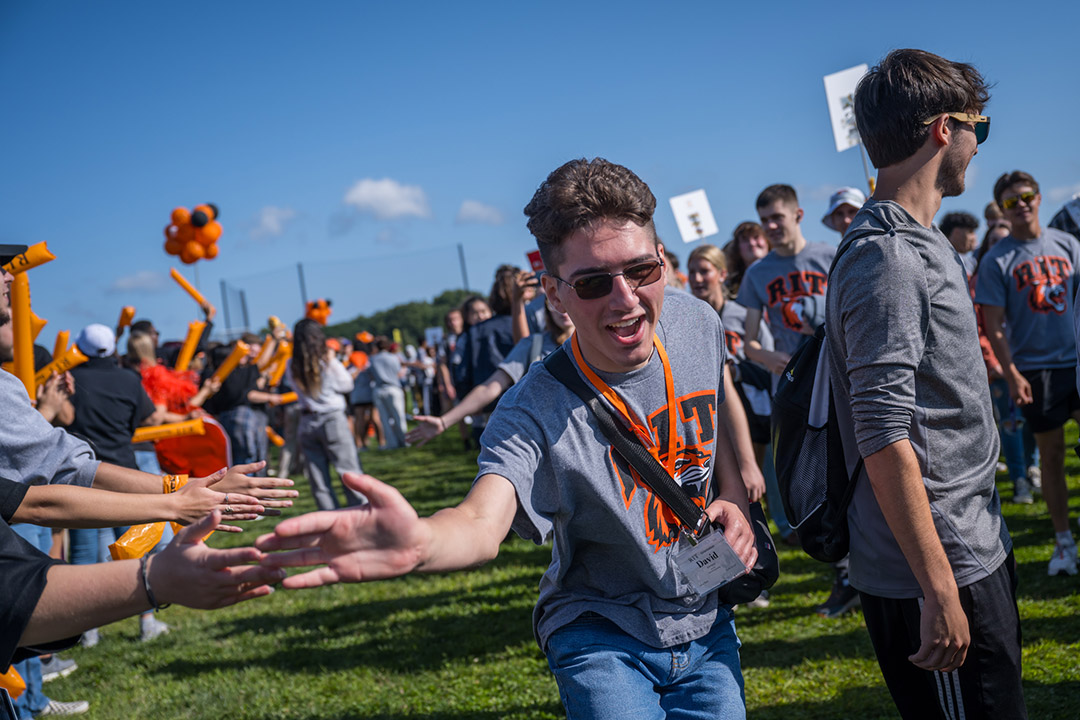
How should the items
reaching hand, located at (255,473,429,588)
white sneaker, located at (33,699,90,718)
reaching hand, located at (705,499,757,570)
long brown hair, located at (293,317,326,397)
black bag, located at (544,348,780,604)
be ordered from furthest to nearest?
long brown hair, located at (293,317,326,397), white sneaker, located at (33,699,90,718), reaching hand, located at (705,499,757,570), black bag, located at (544,348,780,604), reaching hand, located at (255,473,429,588)

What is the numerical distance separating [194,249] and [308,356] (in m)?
5.83

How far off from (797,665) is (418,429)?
245 cm

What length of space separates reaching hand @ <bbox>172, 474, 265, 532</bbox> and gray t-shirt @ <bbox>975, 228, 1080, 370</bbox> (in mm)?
5096

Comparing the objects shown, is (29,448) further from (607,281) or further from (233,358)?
(233,358)

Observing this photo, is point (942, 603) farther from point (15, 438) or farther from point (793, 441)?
point (15, 438)

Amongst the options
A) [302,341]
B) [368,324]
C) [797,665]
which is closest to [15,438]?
[797,665]

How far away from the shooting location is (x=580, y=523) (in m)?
2.16

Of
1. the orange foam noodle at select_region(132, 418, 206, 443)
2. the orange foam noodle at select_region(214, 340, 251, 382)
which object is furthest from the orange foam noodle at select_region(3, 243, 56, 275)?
the orange foam noodle at select_region(214, 340, 251, 382)

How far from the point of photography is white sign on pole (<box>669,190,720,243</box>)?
916 centimetres

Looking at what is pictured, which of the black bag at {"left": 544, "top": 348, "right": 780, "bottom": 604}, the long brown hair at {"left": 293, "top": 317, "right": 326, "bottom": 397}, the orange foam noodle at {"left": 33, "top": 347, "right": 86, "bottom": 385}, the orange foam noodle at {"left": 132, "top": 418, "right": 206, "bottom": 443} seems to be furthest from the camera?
the long brown hair at {"left": 293, "top": 317, "right": 326, "bottom": 397}

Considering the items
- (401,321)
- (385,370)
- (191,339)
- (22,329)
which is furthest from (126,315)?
(401,321)

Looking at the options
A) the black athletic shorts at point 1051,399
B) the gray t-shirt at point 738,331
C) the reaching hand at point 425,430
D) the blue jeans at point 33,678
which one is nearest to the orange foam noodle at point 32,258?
the reaching hand at point 425,430

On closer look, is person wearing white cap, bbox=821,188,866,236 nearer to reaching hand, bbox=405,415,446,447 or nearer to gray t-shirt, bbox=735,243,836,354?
gray t-shirt, bbox=735,243,836,354

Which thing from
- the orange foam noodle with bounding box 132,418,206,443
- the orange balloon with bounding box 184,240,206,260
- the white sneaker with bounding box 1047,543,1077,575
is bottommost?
the white sneaker with bounding box 1047,543,1077,575
